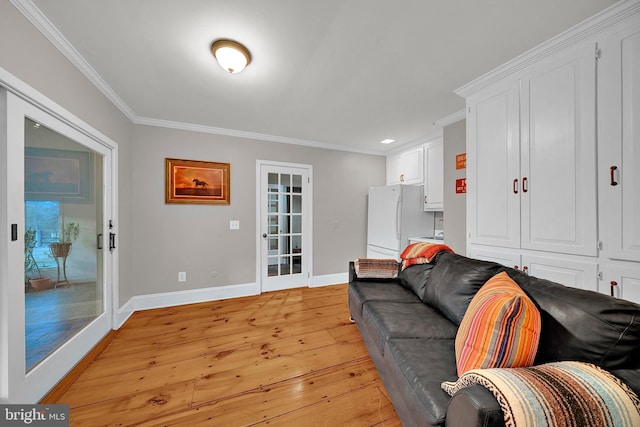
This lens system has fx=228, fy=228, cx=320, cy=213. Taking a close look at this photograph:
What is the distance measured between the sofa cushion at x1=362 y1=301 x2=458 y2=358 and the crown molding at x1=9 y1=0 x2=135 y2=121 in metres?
2.94

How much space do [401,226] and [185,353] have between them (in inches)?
121

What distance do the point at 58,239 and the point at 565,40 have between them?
4.06 m

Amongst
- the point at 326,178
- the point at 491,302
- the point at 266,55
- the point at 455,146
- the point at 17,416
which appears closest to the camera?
the point at 491,302

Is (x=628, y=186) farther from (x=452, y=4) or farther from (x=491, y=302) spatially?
(x=452, y=4)

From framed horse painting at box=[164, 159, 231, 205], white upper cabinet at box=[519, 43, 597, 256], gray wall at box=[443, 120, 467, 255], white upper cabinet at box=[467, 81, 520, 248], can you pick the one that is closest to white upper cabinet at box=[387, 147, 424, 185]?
gray wall at box=[443, 120, 467, 255]

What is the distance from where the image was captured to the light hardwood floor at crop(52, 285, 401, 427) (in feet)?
4.58

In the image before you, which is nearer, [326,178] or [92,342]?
[92,342]

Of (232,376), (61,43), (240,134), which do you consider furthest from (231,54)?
(232,376)

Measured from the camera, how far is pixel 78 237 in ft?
6.66

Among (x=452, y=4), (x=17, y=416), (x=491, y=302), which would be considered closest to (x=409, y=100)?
(x=452, y=4)

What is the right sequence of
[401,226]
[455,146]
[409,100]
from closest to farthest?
[409,100] → [455,146] → [401,226]

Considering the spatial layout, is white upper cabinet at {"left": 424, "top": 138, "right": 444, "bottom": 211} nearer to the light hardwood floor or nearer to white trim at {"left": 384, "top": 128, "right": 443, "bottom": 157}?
white trim at {"left": 384, "top": 128, "right": 443, "bottom": 157}

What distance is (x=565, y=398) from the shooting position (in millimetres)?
628

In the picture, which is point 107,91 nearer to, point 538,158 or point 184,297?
point 184,297
